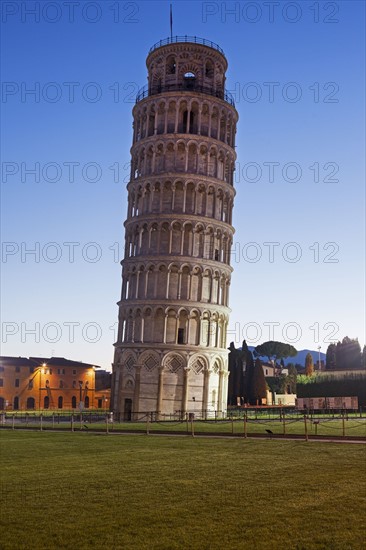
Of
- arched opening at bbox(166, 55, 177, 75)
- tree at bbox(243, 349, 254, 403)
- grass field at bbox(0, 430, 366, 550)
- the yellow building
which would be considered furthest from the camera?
the yellow building

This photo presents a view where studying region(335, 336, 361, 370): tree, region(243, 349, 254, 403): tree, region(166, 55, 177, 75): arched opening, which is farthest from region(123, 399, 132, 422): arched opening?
region(335, 336, 361, 370): tree

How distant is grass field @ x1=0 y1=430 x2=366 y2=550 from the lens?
12.0 meters

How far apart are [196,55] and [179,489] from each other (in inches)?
2667

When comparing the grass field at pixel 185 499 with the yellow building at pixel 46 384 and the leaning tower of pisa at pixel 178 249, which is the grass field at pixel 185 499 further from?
the yellow building at pixel 46 384

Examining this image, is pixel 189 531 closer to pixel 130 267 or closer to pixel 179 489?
pixel 179 489

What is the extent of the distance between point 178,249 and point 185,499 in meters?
53.4

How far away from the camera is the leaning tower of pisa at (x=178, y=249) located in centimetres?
6538

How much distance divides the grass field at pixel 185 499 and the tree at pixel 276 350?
13635 cm

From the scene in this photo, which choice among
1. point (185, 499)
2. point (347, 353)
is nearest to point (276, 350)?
point (347, 353)

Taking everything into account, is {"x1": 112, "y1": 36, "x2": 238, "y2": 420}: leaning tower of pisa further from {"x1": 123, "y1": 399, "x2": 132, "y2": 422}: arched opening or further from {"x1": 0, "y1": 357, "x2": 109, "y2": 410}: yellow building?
{"x1": 0, "y1": 357, "x2": 109, "y2": 410}: yellow building

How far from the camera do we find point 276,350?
525 ft

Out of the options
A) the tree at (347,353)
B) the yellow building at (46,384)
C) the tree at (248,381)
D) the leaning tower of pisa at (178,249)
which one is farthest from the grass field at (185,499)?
the tree at (347,353)

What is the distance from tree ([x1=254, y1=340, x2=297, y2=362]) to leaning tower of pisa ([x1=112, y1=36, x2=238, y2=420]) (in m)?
92.8

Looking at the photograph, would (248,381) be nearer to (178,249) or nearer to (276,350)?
(178,249)
